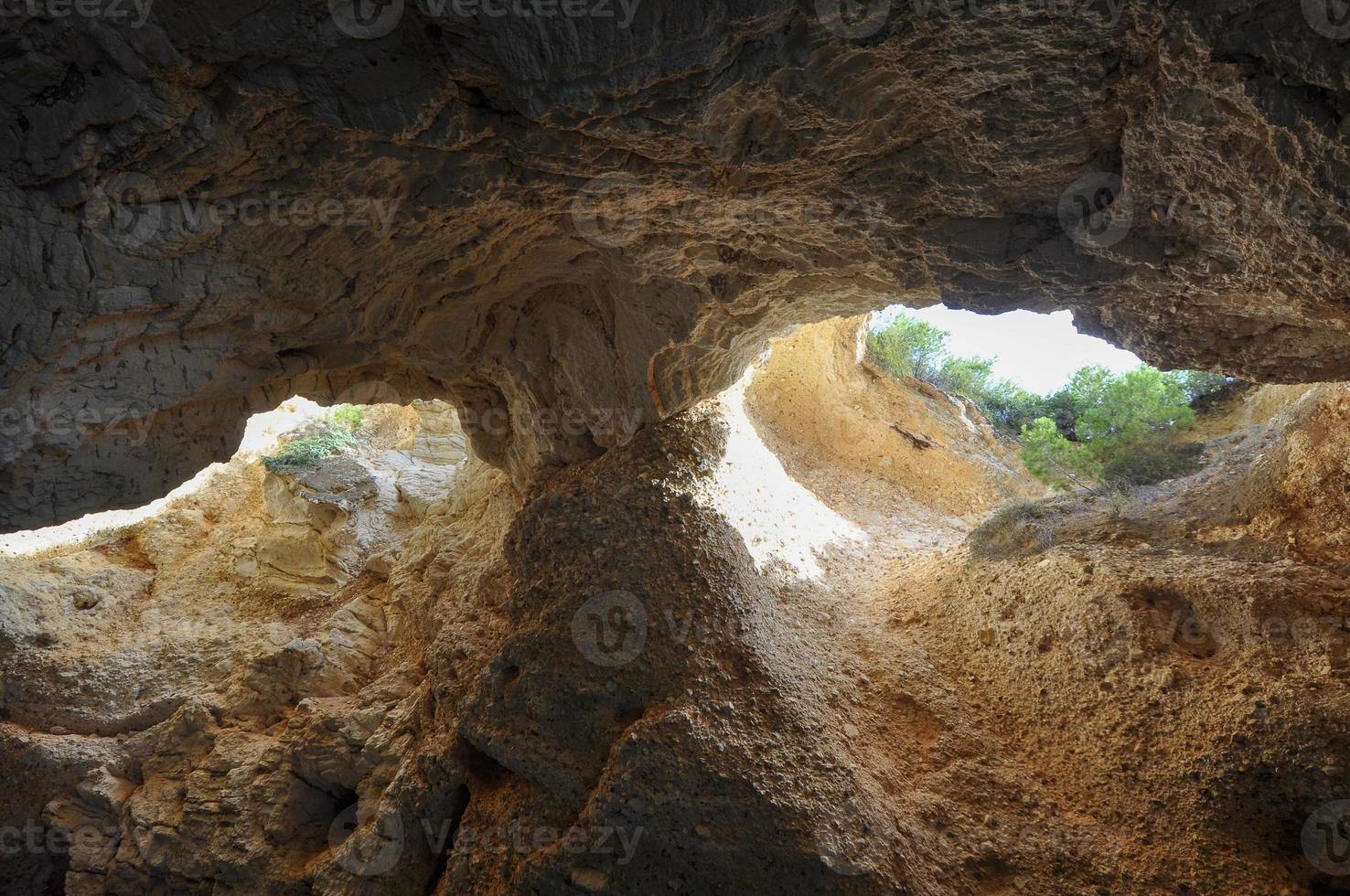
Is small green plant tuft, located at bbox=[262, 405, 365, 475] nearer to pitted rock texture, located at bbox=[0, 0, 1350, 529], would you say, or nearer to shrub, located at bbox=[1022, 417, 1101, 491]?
pitted rock texture, located at bbox=[0, 0, 1350, 529]

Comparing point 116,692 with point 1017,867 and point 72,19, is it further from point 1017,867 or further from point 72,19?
point 1017,867

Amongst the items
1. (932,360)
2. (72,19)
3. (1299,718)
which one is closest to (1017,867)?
(1299,718)

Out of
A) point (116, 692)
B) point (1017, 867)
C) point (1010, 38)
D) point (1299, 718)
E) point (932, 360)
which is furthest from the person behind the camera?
point (932, 360)

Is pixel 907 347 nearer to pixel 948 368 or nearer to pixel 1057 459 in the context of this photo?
pixel 948 368

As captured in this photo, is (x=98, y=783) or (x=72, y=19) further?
(x=98, y=783)

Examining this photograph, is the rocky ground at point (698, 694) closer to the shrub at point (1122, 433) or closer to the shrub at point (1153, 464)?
the shrub at point (1153, 464)

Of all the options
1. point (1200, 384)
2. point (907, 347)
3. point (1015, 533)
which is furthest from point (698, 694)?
point (907, 347)

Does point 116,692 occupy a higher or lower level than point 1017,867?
lower

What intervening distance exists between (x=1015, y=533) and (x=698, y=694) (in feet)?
11.2

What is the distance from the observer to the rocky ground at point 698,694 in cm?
445

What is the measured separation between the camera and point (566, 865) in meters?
4.66

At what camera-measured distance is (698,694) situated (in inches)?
200

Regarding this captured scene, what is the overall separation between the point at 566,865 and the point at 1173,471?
7048 millimetres

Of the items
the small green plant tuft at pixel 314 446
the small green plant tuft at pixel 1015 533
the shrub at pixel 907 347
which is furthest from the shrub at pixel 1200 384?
the small green plant tuft at pixel 314 446
